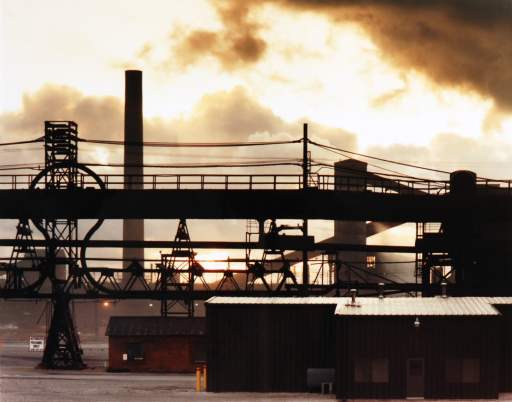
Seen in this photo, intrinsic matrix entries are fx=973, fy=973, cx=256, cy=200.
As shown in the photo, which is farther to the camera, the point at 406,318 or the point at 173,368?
the point at 173,368

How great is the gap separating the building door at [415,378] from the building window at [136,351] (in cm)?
1755

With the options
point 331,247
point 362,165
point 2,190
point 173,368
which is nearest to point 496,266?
point 331,247

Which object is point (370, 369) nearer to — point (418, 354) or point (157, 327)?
point (418, 354)

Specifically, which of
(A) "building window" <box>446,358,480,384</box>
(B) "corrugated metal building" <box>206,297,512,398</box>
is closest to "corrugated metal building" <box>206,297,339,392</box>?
(B) "corrugated metal building" <box>206,297,512,398</box>

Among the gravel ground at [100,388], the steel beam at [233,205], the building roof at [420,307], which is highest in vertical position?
the steel beam at [233,205]

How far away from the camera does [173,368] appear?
139 feet

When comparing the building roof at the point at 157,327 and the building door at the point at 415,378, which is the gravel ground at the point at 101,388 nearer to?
the building roof at the point at 157,327

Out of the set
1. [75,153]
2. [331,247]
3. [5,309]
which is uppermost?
[75,153]

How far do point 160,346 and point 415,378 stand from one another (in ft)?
55.9

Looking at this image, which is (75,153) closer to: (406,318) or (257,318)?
(257,318)

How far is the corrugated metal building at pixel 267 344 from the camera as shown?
29625mm

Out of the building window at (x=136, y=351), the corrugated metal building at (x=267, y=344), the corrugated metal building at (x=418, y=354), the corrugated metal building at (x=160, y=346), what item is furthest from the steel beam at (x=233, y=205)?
the corrugated metal building at (x=418, y=354)

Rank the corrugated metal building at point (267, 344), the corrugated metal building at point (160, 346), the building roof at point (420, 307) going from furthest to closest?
the corrugated metal building at point (160, 346) < the corrugated metal building at point (267, 344) < the building roof at point (420, 307)

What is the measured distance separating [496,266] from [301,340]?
Answer: 16.7m
